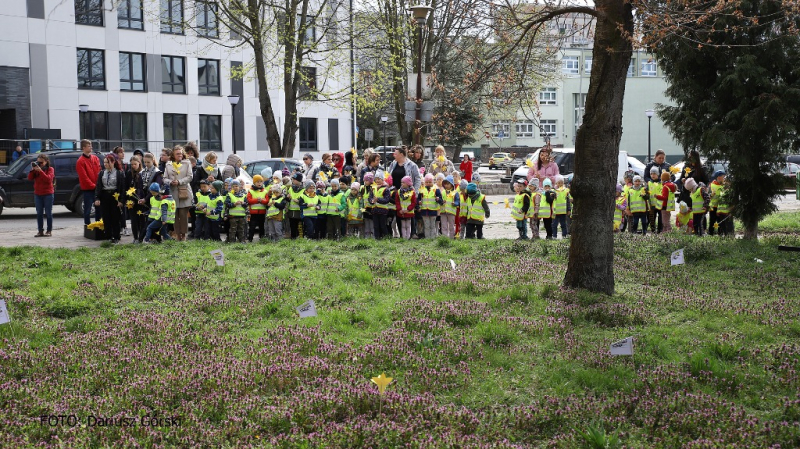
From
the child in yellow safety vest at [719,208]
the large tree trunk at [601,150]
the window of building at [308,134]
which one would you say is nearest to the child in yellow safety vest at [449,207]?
the child in yellow safety vest at [719,208]

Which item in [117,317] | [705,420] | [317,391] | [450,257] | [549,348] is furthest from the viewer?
[450,257]

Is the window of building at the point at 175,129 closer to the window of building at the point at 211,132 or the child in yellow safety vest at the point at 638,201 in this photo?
the window of building at the point at 211,132

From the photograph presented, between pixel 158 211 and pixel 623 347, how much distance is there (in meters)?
10.7

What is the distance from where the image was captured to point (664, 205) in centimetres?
1706

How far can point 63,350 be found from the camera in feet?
23.3

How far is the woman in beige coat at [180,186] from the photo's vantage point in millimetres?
16047

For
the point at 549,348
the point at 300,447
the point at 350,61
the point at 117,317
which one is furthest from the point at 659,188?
the point at 350,61

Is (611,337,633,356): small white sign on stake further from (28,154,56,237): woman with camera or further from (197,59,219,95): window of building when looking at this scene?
(197,59,219,95): window of building

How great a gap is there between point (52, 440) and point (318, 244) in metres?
8.92

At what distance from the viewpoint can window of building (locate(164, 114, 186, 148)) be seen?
47.5m

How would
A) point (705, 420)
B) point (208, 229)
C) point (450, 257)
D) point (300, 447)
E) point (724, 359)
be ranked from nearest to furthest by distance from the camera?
point (300, 447) → point (705, 420) → point (724, 359) → point (450, 257) → point (208, 229)

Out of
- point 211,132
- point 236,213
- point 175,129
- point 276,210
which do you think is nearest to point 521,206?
point 276,210

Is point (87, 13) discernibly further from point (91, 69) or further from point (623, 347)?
point (623, 347)

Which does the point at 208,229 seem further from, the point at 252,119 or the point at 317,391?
the point at 252,119
